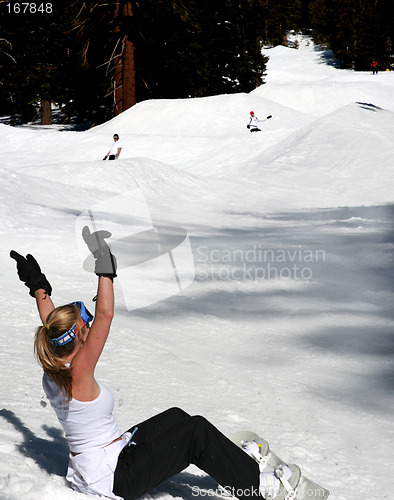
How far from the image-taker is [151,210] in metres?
15.4

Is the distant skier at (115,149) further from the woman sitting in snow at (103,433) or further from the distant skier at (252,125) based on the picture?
the woman sitting in snow at (103,433)

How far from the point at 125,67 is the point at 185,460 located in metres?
34.4

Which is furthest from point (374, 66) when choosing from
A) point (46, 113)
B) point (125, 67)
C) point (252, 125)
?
point (252, 125)

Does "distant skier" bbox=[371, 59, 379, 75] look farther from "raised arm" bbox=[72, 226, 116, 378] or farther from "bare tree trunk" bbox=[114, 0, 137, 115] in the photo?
"raised arm" bbox=[72, 226, 116, 378]

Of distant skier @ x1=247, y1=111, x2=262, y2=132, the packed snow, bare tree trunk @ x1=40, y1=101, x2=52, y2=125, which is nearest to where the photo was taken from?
the packed snow

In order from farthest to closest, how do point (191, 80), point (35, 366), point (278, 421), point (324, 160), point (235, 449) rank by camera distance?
point (191, 80)
point (324, 160)
point (35, 366)
point (278, 421)
point (235, 449)

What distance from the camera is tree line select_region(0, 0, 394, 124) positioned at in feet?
116

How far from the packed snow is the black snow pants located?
327 millimetres

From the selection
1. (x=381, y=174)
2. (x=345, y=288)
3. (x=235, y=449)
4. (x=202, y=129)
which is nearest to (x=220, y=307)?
(x=345, y=288)

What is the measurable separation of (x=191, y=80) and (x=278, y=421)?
128 ft

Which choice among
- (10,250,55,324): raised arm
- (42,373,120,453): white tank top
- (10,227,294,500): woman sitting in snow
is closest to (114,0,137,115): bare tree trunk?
(10,250,55,324): raised arm

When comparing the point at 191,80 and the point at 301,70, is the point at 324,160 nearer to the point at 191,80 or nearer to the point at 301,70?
the point at 191,80

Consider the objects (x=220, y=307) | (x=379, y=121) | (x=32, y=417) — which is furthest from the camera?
(x=379, y=121)

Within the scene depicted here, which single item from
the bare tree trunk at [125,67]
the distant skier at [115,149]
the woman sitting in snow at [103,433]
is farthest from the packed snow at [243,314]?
the bare tree trunk at [125,67]
